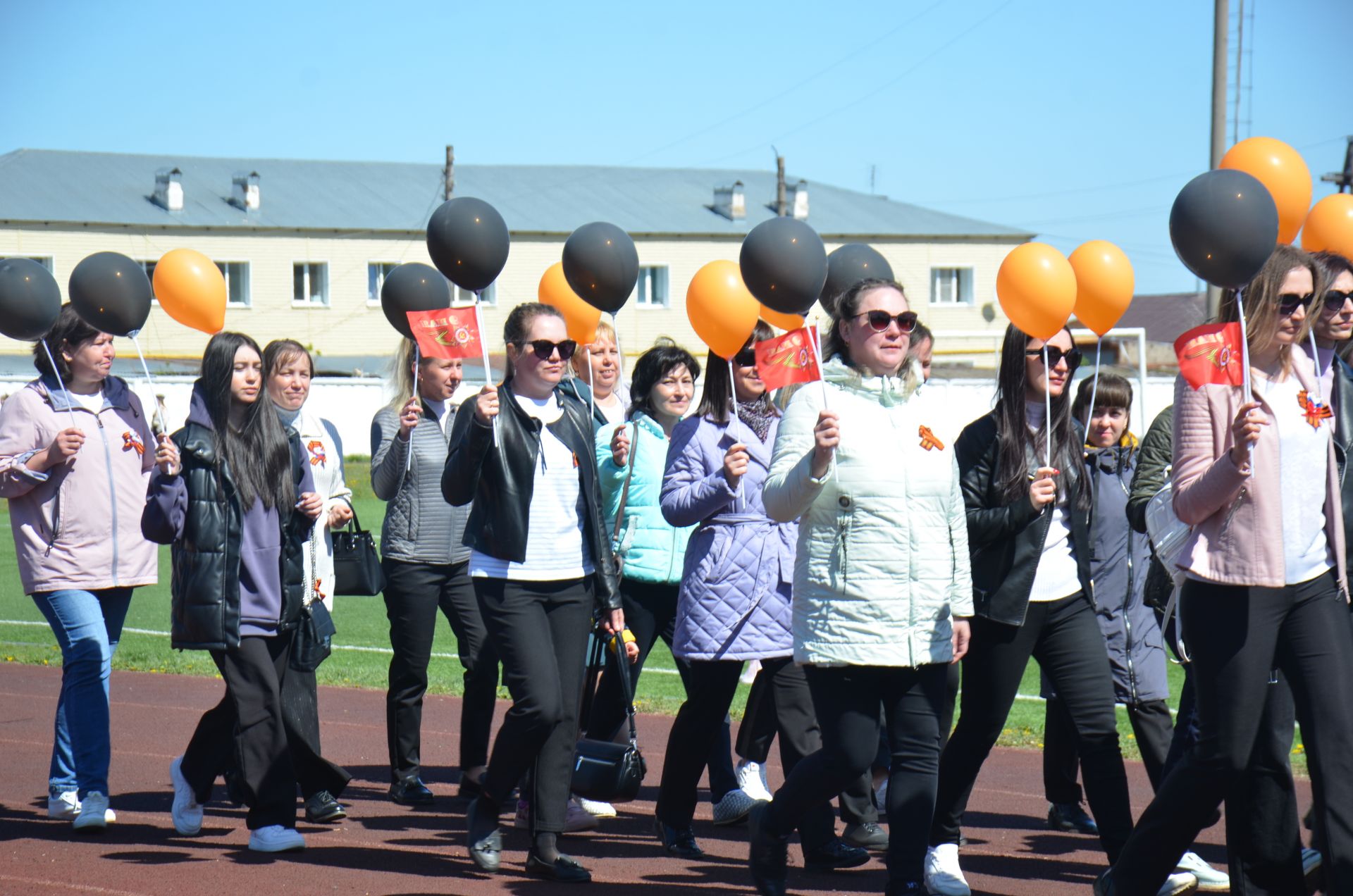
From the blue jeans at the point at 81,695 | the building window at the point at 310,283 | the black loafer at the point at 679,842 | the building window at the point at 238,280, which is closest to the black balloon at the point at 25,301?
the blue jeans at the point at 81,695

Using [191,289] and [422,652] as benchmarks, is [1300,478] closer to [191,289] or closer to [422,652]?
[422,652]

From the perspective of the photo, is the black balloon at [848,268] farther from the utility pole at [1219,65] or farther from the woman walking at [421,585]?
the utility pole at [1219,65]

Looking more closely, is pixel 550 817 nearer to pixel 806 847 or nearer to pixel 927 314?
pixel 806 847

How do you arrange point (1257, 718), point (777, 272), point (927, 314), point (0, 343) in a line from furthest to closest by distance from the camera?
1. point (927, 314)
2. point (0, 343)
3. point (777, 272)
4. point (1257, 718)

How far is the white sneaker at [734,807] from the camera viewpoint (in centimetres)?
685

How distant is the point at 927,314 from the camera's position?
59562 mm

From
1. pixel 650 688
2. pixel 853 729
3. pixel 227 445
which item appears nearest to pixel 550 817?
pixel 853 729

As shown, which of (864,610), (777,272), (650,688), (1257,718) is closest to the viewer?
(1257,718)

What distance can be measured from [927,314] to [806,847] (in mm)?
54752

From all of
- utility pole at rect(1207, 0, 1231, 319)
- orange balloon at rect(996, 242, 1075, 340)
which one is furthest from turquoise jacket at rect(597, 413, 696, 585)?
utility pole at rect(1207, 0, 1231, 319)

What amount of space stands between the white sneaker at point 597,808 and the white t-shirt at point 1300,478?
3.53 metres

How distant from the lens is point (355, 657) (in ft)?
40.2

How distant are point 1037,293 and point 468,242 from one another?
90.6 inches

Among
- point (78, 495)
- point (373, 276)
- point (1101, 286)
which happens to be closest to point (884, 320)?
point (1101, 286)
